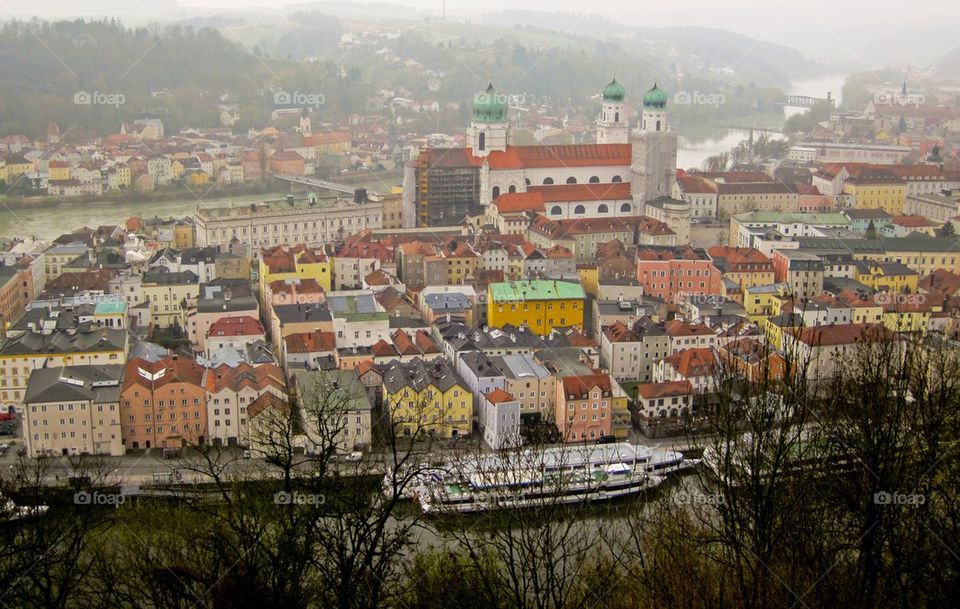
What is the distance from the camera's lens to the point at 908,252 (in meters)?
11.8

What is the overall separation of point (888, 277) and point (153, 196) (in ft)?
38.7

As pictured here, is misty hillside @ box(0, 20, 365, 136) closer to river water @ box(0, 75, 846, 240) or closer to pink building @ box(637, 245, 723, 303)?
river water @ box(0, 75, 846, 240)

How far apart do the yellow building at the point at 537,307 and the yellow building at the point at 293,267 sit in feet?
6.21

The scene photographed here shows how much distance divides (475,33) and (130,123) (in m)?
25.3

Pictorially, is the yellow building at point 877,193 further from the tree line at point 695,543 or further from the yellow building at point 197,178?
the tree line at point 695,543

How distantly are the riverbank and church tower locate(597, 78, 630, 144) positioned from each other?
6.37m

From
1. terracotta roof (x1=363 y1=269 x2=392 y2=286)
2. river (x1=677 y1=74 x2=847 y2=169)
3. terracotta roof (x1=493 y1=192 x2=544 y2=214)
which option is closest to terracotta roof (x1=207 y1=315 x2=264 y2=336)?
terracotta roof (x1=363 y1=269 x2=392 y2=286)

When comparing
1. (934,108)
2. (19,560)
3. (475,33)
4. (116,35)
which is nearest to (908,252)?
(19,560)

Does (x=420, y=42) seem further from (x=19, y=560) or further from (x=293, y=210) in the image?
(x=19, y=560)

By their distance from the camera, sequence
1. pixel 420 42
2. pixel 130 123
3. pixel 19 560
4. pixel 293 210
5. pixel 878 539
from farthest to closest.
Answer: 1. pixel 420 42
2. pixel 130 123
3. pixel 293 210
4. pixel 19 560
5. pixel 878 539

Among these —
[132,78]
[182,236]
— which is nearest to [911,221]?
[182,236]

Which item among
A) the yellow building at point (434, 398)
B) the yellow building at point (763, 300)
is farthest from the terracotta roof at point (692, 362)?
the yellow building at point (763, 300)

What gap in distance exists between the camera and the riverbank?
1747cm

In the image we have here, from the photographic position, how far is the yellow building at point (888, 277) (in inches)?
422
